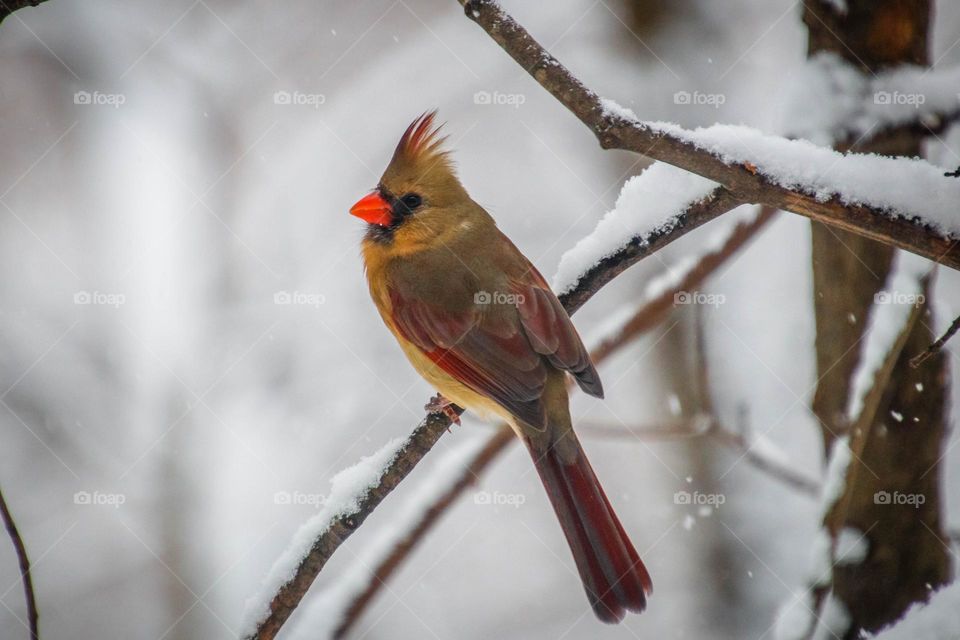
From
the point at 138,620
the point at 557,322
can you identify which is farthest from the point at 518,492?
the point at 557,322

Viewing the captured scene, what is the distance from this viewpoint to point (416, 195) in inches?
119

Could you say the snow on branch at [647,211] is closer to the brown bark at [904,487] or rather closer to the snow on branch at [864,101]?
the snow on branch at [864,101]

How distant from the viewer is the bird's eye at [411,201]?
3035 millimetres

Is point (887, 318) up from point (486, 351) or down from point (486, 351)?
up

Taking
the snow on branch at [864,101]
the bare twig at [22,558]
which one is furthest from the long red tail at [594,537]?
the bare twig at [22,558]

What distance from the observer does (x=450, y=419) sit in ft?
8.21

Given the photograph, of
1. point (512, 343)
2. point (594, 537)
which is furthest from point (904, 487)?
point (512, 343)

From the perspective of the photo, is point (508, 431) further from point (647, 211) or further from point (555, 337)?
point (647, 211)

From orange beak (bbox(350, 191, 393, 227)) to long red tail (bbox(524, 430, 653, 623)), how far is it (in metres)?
1.01

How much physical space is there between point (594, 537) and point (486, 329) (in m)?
0.75

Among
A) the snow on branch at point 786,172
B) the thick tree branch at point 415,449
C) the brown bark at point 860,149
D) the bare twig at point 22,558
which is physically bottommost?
the bare twig at point 22,558

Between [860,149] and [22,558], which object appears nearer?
[22,558]

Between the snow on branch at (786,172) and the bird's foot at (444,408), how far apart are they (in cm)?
100

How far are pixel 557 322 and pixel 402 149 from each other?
2.81ft
